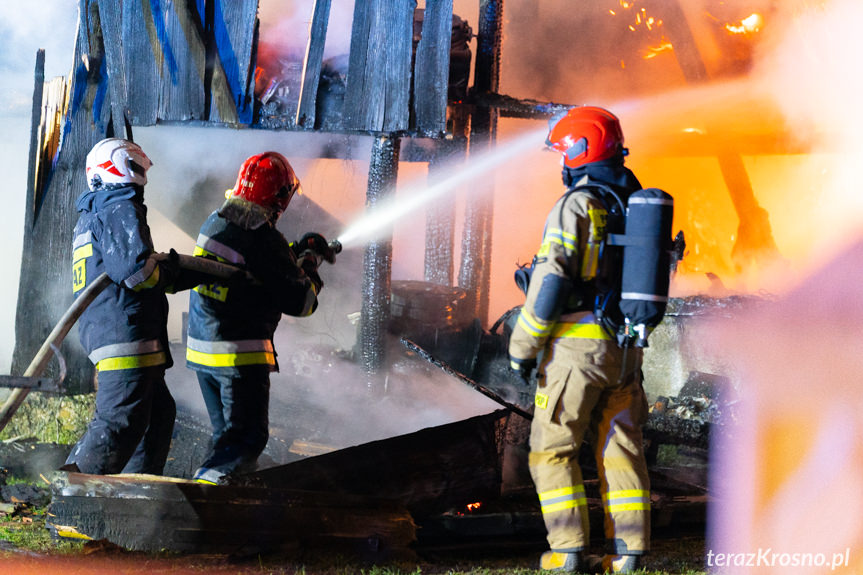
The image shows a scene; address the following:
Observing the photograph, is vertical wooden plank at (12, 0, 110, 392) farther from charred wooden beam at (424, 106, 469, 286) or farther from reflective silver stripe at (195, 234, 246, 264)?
charred wooden beam at (424, 106, 469, 286)

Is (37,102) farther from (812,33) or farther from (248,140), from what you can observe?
(812,33)

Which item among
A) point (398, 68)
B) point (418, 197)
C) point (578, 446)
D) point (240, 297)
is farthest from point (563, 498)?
A: point (418, 197)

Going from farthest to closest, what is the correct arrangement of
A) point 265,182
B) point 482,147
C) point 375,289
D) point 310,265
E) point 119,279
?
point 482,147
point 375,289
point 310,265
point 265,182
point 119,279

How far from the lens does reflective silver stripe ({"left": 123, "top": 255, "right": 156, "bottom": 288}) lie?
3884 millimetres

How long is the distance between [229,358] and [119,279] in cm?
73

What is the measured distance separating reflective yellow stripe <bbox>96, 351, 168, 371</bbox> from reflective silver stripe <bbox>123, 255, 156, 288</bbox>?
0.43 m

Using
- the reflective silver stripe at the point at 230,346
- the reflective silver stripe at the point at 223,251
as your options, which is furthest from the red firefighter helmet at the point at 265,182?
the reflective silver stripe at the point at 230,346

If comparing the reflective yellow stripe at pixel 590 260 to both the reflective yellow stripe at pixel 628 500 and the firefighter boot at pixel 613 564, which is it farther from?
the firefighter boot at pixel 613 564

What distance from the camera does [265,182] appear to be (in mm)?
4262

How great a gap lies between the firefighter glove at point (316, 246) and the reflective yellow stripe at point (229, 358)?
76 centimetres

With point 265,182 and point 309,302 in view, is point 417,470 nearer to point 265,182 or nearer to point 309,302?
point 309,302

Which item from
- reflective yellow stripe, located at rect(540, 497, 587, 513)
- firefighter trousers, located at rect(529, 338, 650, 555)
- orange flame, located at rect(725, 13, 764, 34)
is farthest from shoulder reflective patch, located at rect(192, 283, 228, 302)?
orange flame, located at rect(725, 13, 764, 34)

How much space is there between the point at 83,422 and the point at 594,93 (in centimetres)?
1050

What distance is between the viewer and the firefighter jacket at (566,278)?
3.59m
